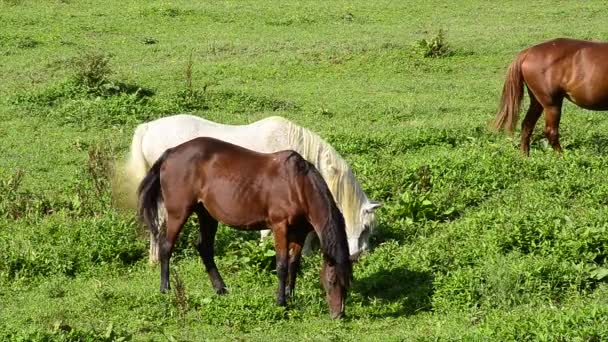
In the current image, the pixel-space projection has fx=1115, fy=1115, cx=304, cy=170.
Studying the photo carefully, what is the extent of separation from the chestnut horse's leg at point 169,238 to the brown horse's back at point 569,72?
5.67 m

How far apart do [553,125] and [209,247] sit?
5.38 m

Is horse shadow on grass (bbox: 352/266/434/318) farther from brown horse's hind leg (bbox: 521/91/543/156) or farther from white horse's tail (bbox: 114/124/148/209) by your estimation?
brown horse's hind leg (bbox: 521/91/543/156)

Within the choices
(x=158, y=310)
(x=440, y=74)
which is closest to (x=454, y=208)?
(x=158, y=310)

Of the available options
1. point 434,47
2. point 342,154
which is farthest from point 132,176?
point 434,47

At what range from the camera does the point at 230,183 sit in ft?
29.9

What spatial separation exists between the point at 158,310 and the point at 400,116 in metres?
7.50

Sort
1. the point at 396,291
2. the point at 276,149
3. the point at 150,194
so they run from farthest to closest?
the point at 276,149, the point at 150,194, the point at 396,291

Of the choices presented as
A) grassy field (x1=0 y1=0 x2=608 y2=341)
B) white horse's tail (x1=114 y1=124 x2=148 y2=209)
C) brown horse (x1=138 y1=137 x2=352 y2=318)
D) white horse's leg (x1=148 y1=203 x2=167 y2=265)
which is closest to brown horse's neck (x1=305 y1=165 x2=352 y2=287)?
brown horse (x1=138 y1=137 x2=352 y2=318)

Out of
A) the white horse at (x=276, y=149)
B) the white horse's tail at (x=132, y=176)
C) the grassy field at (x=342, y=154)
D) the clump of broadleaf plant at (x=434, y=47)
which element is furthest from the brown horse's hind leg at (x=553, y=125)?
the clump of broadleaf plant at (x=434, y=47)

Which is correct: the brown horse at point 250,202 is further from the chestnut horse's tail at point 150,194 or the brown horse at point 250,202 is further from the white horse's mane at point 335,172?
the white horse's mane at point 335,172

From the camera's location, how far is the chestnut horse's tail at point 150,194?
9.45 m

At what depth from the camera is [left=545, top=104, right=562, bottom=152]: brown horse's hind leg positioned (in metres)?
13.2

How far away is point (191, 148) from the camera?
30.7ft

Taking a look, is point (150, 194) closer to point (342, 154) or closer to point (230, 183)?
point (230, 183)
